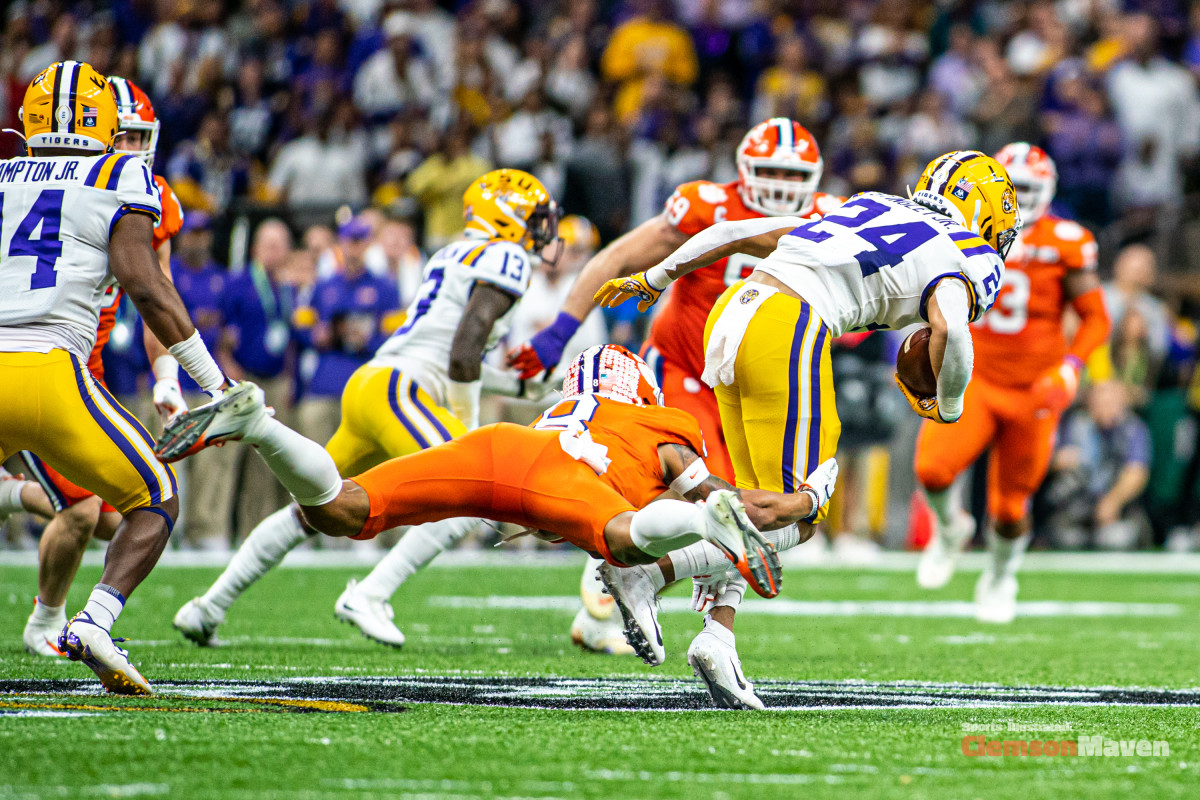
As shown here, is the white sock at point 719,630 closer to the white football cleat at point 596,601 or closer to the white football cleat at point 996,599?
the white football cleat at point 596,601

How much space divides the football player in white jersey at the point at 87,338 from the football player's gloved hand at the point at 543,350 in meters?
1.93

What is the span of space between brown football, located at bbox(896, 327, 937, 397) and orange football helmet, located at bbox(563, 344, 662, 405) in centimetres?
81

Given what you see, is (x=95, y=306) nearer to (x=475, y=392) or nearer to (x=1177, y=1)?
(x=475, y=392)

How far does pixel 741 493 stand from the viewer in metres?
4.49

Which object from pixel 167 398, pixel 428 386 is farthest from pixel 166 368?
pixel 428 386

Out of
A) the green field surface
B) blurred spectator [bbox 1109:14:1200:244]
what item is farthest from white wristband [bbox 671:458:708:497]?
→ blurred spectator [bbox 1109:14:1200:244]

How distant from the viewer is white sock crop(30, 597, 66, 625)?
18.1 feet

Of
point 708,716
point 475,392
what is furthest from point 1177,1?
point 708,716

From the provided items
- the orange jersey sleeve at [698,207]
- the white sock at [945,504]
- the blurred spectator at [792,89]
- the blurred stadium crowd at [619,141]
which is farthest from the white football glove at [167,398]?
the blurred spectator at [792,89]

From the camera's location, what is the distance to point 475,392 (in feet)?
20.6

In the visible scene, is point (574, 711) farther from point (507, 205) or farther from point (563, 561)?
point (563, 561)

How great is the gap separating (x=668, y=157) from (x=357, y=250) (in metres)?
3.06

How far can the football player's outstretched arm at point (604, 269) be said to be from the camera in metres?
6.19

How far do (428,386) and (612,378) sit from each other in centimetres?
151
